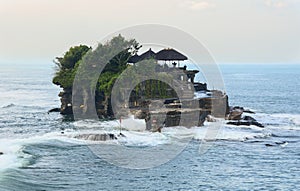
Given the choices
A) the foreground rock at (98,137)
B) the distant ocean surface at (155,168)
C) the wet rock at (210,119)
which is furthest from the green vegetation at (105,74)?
the foreground rock at (98,137)

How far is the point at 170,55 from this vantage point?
52.0 m

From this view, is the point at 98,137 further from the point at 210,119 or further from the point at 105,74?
the point at 105,74

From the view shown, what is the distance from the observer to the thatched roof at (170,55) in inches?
2043

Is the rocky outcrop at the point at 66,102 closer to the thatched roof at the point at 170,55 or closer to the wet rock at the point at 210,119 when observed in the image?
the thatched roof at the point at 170,55

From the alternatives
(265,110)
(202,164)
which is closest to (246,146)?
(202,164)

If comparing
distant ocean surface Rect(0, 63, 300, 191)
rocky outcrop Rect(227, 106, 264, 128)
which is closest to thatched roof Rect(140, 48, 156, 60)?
rocky outcrop Rect(227, 106, 264, 128)

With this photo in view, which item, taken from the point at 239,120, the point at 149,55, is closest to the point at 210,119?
the point at 239,120

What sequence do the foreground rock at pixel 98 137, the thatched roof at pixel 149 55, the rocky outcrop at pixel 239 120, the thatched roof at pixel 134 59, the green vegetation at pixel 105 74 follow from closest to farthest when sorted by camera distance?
the foreground rock at pixel 98 137
the rocky outcrop at pixel 239 120
the green vegetation at pixel 105 74
the thatched roof at pixel 149 55
the thatched roof at pixel 134 59

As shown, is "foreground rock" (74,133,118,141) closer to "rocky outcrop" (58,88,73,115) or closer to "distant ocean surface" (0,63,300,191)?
"distant ocean surface" (0,63,300,191)

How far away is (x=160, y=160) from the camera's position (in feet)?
98.4

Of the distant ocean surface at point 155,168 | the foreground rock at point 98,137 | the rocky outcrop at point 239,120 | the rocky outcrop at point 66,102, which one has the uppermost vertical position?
the rocky outcrop at point 66,102

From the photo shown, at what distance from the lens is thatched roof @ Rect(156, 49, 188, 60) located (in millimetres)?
51891

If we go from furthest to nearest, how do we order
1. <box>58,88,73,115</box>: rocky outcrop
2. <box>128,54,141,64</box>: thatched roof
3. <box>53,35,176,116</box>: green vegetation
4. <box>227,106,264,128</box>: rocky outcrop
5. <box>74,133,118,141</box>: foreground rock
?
<box>128,54,141,64</box>: thatched roof
<box>58,88,73,115</box>: rocky outcrop
<box>53,35,176,116</box>: green vegetation
<box>227,106,264,128</box>: rocky outcrop
<box>74,133,118,141</box>: foreground rock

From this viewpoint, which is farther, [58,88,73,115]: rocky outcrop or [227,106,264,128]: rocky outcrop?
[58,88,73,115]: rocky outcrop
